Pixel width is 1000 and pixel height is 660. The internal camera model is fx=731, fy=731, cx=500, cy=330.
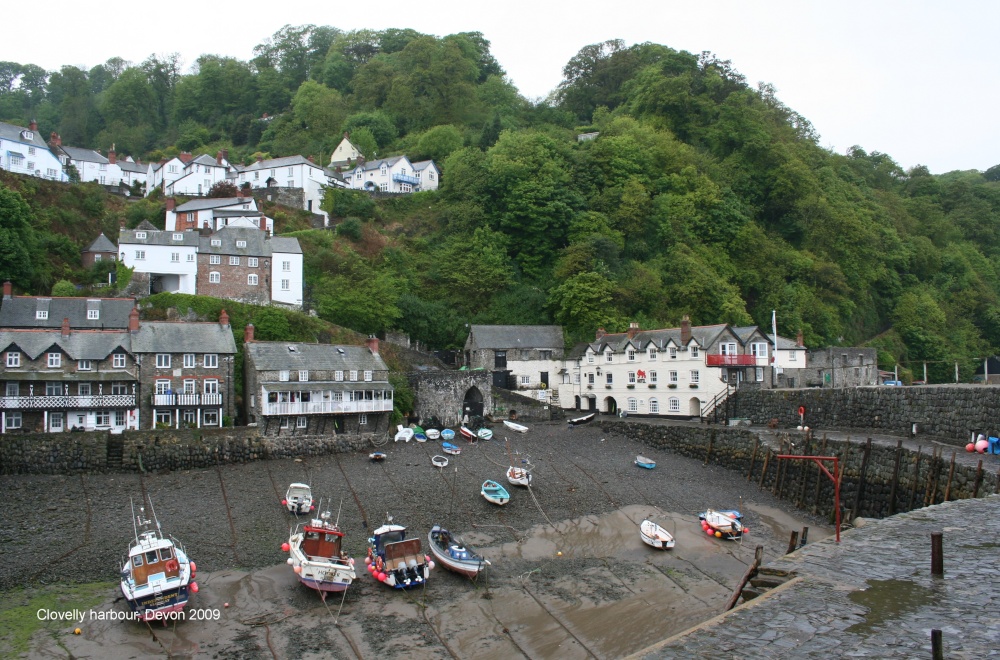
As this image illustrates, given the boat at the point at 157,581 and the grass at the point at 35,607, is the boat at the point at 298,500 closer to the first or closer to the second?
the boat at the point at 157,581

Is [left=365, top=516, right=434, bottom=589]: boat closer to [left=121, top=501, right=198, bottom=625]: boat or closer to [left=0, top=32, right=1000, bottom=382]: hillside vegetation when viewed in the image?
[left=121, top=501, right=198, bottom=625]: boat

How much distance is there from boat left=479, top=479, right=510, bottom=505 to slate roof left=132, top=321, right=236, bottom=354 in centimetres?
1505

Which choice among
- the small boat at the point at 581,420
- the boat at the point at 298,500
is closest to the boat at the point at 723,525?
the boat at the point at 298,500

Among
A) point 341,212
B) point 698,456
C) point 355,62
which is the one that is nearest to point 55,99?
point 355,62

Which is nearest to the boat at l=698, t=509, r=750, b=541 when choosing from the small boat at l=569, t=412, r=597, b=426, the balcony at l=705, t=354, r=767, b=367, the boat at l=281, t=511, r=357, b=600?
the boat at l=281, t=511, r=357, b=600

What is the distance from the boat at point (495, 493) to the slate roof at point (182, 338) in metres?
15.1

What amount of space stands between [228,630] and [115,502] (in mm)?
10545

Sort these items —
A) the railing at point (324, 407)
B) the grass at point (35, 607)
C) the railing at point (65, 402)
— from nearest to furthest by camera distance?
the grass at point (35, 607) → the railing at point (65, 402) → the railing at point (324, 407)

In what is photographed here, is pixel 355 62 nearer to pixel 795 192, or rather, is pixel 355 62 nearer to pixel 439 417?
pixel 795 192

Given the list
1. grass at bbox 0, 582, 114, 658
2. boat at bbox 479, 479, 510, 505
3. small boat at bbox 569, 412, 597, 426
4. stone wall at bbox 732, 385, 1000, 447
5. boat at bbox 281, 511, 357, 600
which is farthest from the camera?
small boat at bbox 569, 412, 597, 426

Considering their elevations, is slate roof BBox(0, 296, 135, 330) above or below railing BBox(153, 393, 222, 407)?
above

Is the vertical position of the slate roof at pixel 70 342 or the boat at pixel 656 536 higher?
the slate roof at pixel 70 342

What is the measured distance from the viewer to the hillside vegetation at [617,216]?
48281 millimetres

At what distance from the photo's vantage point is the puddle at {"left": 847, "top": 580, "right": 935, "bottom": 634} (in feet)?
34.6
